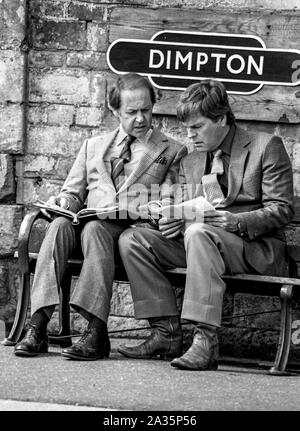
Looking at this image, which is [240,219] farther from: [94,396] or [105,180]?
[94,396]

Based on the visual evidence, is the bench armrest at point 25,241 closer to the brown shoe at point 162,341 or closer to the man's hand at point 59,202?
the man's hand at point 59,202

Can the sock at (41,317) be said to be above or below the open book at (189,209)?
below

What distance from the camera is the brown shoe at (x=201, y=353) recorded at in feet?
17.5

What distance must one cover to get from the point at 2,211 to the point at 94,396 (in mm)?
2304

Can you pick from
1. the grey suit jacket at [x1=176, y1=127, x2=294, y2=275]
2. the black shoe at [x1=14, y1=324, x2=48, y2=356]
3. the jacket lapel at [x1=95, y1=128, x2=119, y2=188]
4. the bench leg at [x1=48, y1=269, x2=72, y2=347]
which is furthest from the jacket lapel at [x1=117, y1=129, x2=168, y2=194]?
the black shoe at [x1=14, y1=324, x2=48, y2=356]

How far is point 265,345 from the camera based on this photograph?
6.54 metres

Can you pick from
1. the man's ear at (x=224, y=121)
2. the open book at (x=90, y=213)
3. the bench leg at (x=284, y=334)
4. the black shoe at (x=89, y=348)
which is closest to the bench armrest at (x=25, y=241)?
the open book at (x=90, y=213)

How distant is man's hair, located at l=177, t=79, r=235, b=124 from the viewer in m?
5.79

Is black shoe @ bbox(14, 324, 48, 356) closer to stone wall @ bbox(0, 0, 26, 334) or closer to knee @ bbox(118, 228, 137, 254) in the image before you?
knee @ bbox(118, 228, 137, 254)

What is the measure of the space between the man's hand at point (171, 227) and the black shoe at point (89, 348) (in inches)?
25.0

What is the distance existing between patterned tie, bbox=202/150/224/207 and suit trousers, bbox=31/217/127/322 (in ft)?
1.94
